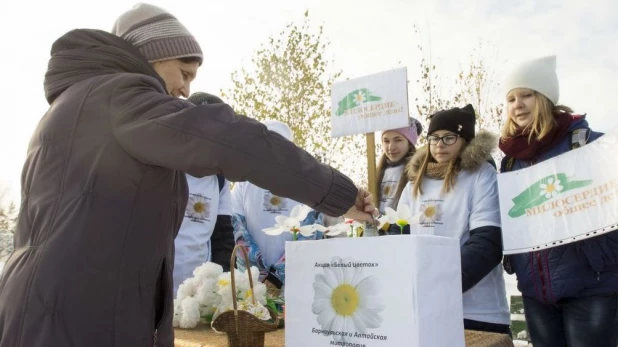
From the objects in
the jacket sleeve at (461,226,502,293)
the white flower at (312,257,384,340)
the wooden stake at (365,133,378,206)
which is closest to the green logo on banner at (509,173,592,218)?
the jacket sleeve at (461,226,502,293)

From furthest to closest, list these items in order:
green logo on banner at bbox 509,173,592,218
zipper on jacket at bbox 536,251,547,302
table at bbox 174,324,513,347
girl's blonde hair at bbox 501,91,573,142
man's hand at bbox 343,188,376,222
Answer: girl's blonde hair at bbox 501,91,573,142
zipper on jacket at bbox 536,251,547,302
green logo on banner at bbox 509,173,592,218
table at bbox 174,324,513,347
man's hand at bbox 343,188,376,222

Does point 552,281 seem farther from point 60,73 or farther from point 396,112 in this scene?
point 60,73

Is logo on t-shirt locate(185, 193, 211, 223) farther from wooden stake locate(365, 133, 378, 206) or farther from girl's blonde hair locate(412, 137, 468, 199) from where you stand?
girl's blonde hair locate(412, 137, 468, 199)

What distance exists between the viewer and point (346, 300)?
1302 millimetres

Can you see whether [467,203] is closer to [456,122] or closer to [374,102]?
[456,122]

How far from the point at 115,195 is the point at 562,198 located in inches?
69.5

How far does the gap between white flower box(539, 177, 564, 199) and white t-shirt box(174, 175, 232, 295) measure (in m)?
1.74

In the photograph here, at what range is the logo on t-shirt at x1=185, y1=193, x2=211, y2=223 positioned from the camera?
3.00 metres

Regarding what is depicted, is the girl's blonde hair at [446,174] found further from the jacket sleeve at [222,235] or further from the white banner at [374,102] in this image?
the jacket sleeve at [222,235]

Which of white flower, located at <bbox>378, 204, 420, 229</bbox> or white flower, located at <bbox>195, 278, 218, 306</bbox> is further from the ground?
white flower, located at <bbox>378, 204, 420, 229</bbox>

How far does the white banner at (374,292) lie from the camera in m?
1.20

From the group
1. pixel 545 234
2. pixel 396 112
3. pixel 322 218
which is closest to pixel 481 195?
pixel 545 234

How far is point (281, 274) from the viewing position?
9.21 feet

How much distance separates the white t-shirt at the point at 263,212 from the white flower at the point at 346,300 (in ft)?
5.70
